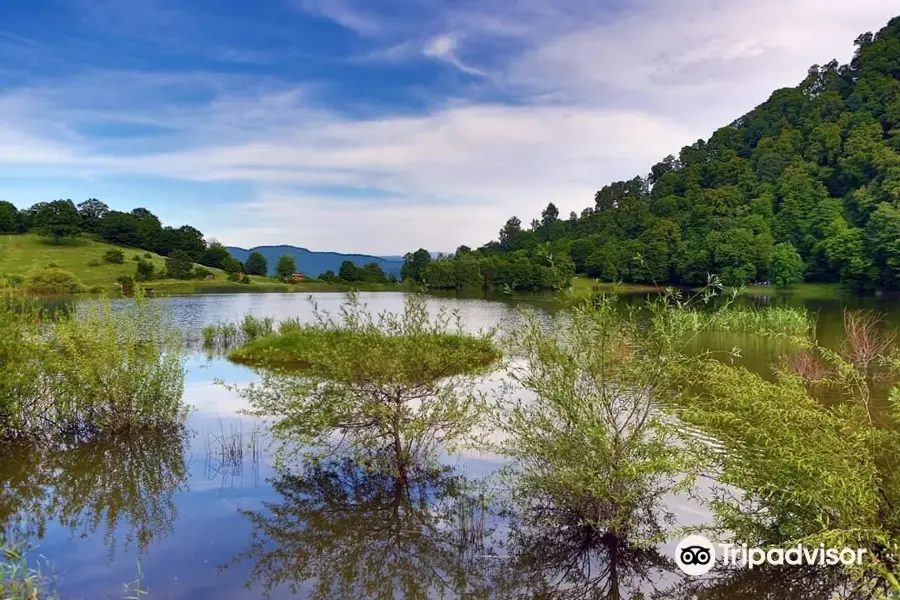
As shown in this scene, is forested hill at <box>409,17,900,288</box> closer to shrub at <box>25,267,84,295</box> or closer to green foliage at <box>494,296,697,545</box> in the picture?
shrub at <box>25,267,84,295</box>

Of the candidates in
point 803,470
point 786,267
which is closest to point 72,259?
point 803,470

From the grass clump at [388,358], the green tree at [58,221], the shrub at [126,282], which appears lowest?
the grass clump at [388,358]

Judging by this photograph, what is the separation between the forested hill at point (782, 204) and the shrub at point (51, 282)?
55107mm

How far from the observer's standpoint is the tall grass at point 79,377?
13.2 m

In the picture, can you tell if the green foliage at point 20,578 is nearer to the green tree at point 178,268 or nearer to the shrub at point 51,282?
the shrub at point 51,282

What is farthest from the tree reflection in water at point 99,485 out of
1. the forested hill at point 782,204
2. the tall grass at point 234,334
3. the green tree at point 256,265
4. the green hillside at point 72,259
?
the green tree at point 256,265

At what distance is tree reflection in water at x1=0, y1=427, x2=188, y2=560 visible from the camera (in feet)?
32.3

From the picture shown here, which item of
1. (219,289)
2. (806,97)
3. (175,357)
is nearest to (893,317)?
(175,357)

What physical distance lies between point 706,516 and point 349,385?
666cm

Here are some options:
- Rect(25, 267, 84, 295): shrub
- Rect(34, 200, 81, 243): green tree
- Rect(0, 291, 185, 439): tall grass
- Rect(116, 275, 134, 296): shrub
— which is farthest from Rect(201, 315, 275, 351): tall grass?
Rect(34, 200, 81, 243): green tree

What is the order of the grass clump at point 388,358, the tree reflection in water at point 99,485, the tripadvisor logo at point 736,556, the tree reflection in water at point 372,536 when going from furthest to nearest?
the grass clump at point 388,358, the tree reflection in water at point 99,485, the tree reflection in water at point 372,536, the tripadvisor logo at point 736,556

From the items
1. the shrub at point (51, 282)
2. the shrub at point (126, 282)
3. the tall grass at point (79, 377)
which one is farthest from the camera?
the shrub at point (126, 282)

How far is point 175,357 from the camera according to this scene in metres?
14.6

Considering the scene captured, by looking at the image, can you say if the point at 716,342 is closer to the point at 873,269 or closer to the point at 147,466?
the point at 147,466
